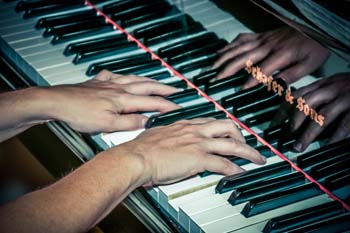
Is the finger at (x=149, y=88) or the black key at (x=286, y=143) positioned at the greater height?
the finger at (x=149, y=88)

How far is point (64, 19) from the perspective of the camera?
321 centimetres

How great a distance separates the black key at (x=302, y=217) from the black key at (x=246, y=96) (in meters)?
0.37

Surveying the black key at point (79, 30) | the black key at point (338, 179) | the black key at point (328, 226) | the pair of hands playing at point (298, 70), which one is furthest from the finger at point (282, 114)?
the black key at point (79, 30)

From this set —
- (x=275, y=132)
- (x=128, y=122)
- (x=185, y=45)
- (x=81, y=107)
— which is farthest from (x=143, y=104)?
(x=275, y=132)

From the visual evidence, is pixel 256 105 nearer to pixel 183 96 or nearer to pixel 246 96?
pixel 246 96

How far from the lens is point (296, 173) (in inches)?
98.1

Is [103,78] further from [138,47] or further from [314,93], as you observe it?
[314,93]

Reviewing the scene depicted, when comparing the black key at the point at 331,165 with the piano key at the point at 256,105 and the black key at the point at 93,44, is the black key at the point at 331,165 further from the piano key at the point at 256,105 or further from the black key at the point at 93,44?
the black key at the point at 93,44

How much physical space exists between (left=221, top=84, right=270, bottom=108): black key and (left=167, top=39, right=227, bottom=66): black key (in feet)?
0.59

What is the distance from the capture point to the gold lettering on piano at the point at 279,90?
2428 mm

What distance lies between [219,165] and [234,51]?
0.38m

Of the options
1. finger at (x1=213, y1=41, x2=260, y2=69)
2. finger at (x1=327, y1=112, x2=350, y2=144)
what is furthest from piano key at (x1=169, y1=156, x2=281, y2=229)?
finger at (x1=213, y1=41, x2=260, y2=69)

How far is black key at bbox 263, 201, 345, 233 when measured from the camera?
2.34 metres

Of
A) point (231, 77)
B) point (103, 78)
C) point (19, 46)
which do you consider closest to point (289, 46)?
point (231, 77)
